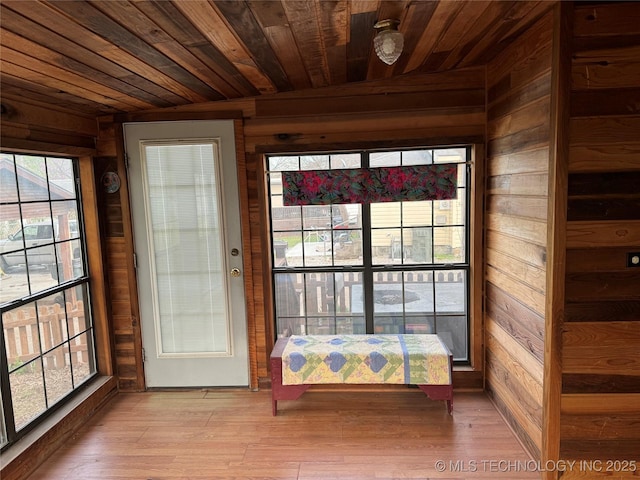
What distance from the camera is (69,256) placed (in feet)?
9.46

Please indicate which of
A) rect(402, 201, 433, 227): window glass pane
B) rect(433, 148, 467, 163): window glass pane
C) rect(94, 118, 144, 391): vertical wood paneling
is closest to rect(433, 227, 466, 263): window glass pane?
rect(402, 201, 433, 227): window glass pane

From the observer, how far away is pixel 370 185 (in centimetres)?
301

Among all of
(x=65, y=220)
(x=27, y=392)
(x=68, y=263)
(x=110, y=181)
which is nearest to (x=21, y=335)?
(x=27, y=392)

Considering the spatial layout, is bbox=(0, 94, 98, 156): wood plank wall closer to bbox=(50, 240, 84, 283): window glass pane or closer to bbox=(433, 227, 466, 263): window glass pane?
bbox=(50, 240, 84, 283): window glass pane

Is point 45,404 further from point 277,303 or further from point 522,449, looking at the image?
point 522,449

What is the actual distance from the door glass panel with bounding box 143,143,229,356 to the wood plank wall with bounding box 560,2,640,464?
233cm

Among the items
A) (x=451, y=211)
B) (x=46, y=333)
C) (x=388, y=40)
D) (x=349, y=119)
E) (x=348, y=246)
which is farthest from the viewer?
(x=348, y=246)

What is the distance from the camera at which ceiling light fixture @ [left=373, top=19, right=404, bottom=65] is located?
179cm

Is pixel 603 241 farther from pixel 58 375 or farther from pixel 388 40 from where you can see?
pixel 58 375

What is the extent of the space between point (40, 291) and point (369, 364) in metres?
2.21

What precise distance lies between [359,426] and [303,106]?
7.57ft

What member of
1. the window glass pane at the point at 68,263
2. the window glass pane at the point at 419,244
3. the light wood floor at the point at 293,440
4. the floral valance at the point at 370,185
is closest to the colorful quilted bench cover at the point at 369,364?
the light wood floor at the point at 293,440

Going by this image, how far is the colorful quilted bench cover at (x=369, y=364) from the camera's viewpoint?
2723 mm

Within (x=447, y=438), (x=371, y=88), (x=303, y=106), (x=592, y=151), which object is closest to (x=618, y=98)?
(x=592, y=151)
